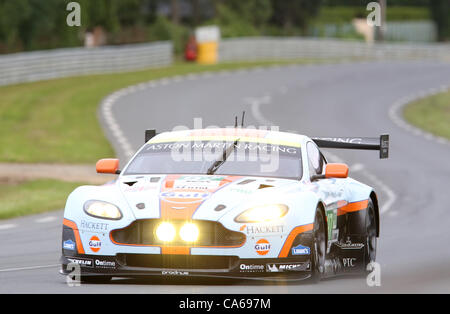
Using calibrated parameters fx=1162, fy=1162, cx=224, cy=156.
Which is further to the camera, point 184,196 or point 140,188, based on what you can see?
point 140,188

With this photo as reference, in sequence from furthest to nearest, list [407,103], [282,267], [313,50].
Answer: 1. [313,50]
2. [407,103]
3. [282,267]

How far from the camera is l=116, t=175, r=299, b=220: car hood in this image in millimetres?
9008

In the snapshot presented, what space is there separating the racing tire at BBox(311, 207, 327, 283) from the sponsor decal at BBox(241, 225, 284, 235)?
0.34m

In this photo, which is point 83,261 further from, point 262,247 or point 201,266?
point 262,247

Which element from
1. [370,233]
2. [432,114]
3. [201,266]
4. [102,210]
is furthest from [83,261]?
[432,114]

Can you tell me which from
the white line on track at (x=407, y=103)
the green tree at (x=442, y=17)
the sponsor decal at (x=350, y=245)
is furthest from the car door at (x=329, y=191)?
the green tree at (x=442, y=17)

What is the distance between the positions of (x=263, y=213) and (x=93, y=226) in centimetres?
136

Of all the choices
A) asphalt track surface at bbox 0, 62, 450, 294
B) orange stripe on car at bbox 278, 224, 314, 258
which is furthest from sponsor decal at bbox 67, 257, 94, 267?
orange stripe on car at bbox 278, 224, 314, 258

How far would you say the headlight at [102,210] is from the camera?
30.3ft

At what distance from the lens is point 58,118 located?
1383 inches

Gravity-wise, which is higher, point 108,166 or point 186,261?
point 108,166

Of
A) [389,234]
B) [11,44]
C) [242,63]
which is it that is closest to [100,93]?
[11,44]
